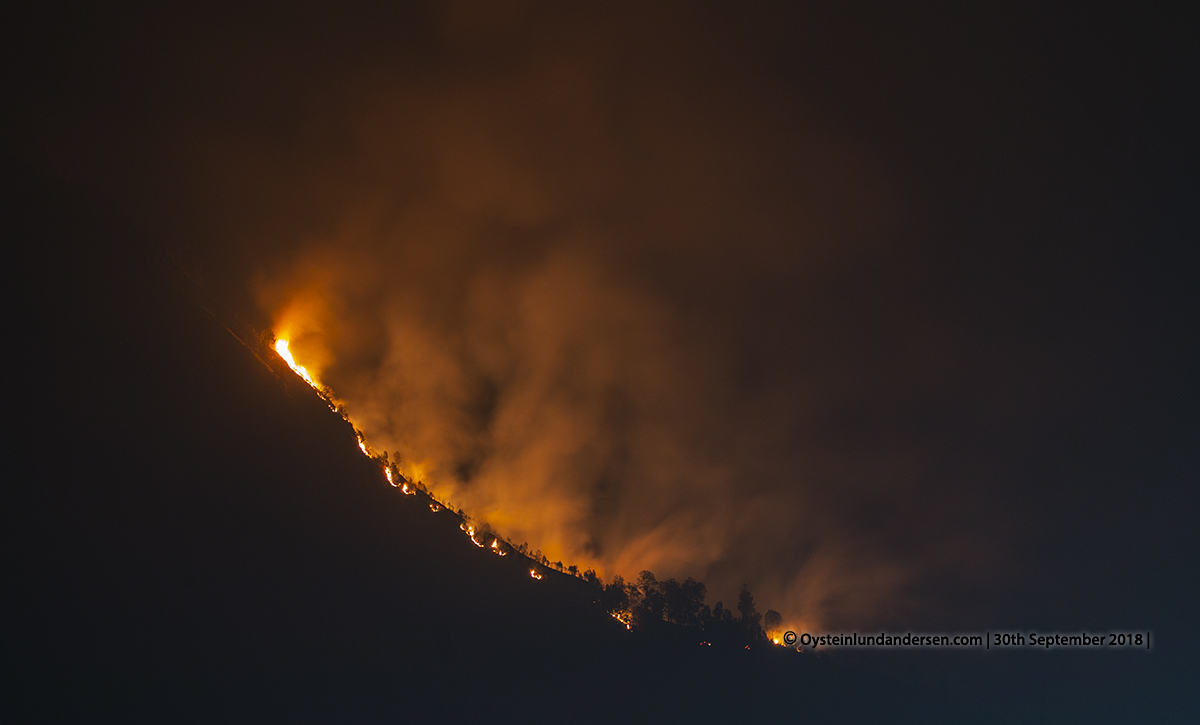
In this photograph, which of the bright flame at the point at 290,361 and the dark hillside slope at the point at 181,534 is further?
the bright flame at the point at 290,361

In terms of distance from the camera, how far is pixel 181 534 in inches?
352

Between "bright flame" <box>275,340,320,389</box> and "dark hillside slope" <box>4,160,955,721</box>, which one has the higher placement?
"bright flame" <box>275,340,320,389</box>

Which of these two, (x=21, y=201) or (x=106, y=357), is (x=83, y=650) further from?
(x=21, y=201)

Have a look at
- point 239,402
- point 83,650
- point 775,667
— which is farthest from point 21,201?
point 775,667

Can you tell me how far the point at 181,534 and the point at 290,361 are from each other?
4913 mm

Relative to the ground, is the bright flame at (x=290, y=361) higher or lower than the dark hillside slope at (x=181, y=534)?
higher

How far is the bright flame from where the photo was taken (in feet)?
41.0

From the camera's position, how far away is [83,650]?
7.66m

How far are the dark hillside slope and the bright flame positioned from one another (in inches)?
18.1

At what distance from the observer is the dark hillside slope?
25.1 feet

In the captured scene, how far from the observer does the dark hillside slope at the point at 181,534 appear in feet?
25.1

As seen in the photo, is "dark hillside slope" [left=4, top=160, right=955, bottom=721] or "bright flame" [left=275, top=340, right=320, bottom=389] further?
"bright flame" [left=275, top=340, right=320, bottom=389]

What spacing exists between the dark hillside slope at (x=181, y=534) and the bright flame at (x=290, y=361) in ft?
1.51

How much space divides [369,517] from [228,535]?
12.1 ft
